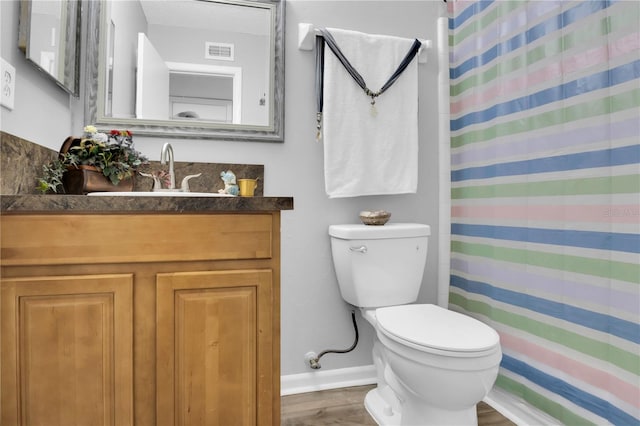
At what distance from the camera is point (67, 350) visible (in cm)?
79

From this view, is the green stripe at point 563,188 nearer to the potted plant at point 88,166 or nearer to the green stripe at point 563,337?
the green stripe at point 563,337

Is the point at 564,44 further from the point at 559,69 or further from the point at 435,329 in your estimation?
the point at 435,329

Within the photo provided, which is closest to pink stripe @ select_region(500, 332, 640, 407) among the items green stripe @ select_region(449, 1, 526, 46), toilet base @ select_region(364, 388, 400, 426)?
toilet base @ select_region(364, 388, 400, 426)

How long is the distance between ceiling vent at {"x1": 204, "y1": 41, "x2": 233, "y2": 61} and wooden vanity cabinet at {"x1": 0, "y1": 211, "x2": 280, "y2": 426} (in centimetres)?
105

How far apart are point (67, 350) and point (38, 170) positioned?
0.68 metres

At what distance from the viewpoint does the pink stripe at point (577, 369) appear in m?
1.10

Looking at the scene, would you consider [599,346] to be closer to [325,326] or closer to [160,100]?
[325,326]

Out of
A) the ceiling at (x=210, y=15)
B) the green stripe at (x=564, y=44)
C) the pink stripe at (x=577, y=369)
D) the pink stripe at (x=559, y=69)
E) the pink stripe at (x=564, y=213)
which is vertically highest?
the ceiling at (x=210, y=15)

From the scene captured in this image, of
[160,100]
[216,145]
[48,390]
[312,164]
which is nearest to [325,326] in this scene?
[312,164]

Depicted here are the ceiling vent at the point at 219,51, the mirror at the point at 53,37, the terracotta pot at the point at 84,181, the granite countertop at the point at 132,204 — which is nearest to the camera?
the granite countertop at the point at 132,204

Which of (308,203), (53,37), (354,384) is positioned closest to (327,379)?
(354,384)

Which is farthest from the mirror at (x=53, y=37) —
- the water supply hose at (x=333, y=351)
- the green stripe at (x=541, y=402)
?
the green stripe at (x=541, y=402)

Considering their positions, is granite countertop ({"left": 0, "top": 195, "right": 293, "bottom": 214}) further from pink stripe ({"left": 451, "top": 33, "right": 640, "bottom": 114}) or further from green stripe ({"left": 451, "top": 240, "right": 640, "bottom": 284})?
pink stripe ({"left": 451, "top": 33, "right": 640, "bottom": 114})

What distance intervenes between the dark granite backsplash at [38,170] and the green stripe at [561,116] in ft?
3.45
